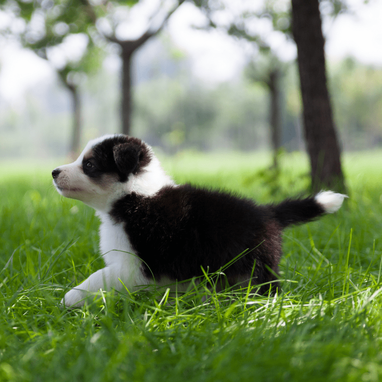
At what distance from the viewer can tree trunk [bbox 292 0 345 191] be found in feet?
14.5

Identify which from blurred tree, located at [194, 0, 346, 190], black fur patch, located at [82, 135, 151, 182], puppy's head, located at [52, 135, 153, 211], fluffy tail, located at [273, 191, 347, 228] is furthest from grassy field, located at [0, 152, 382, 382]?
blurred tree, located at [194, 0, 346, 190]

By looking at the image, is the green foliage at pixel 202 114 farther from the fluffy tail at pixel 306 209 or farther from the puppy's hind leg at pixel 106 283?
the puppy's hind leg at pixel 106 283

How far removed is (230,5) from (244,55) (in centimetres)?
280

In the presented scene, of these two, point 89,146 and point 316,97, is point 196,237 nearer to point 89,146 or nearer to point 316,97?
point 89,146

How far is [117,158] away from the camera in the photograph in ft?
7.08

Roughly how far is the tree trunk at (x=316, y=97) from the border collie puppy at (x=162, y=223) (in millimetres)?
2348

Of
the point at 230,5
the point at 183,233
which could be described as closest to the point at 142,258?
the point at 183,233

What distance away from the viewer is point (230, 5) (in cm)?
808

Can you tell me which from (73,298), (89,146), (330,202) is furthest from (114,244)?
(330,202)

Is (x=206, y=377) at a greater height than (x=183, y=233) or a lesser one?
lesser

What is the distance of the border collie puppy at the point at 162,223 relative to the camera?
2.09 meters

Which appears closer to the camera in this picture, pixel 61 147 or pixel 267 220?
pixel 267 220

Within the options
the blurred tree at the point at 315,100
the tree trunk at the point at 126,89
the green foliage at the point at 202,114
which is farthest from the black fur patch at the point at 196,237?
the green foliage at the point at 202,114

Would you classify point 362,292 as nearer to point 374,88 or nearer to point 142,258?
point 142,258
